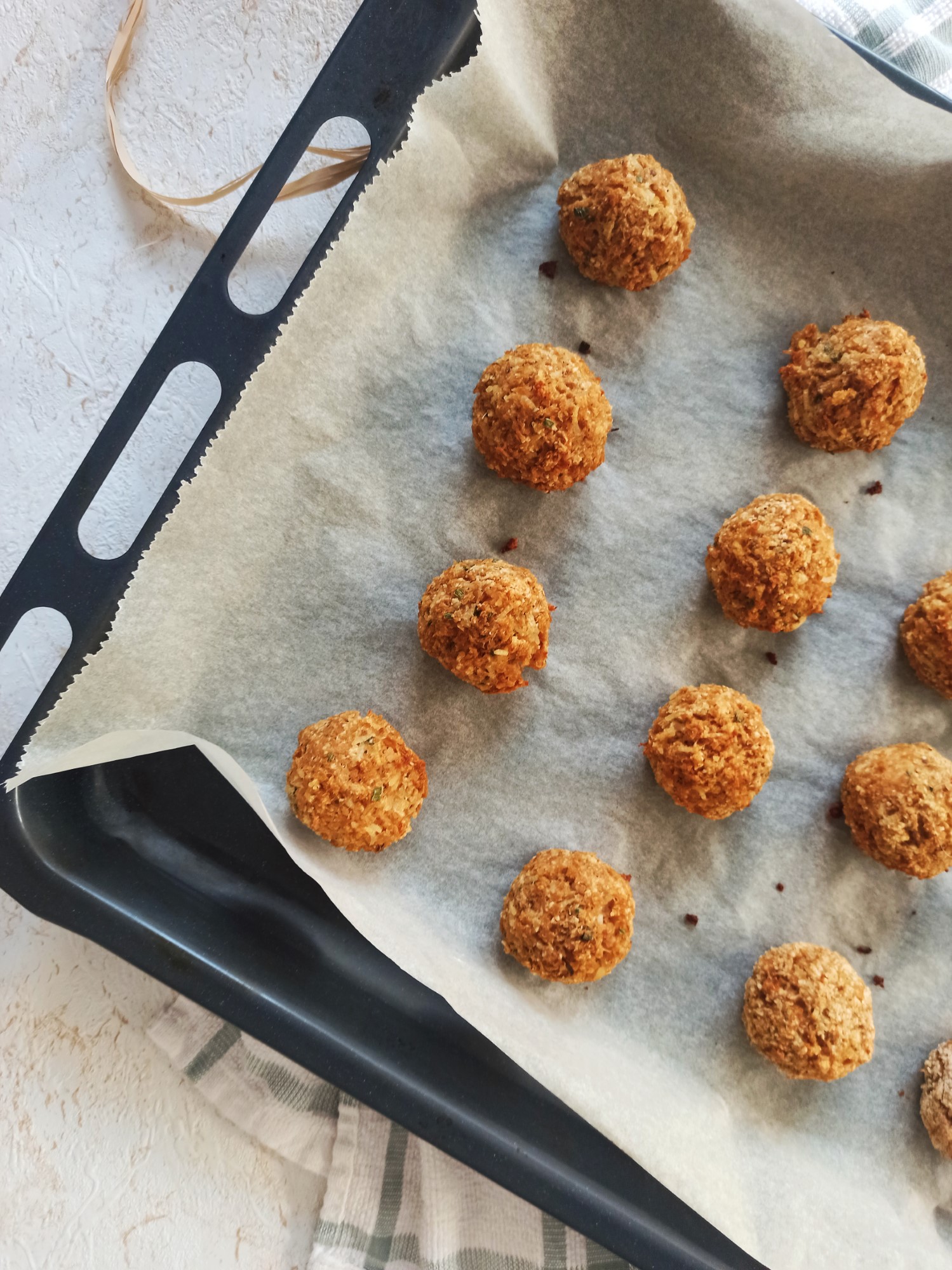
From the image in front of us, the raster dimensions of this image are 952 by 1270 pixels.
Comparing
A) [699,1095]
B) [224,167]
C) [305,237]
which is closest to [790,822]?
[699,1095]

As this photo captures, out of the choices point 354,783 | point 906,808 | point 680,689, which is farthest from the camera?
point 680,689

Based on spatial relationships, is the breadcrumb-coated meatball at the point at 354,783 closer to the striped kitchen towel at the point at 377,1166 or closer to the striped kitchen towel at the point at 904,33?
the striped kitchen towel at the point at 377,1166

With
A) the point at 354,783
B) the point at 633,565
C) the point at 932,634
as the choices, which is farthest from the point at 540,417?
the point at 932,634

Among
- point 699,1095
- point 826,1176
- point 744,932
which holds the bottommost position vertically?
point 826,1176

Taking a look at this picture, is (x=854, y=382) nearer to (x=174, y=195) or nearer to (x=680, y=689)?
(x=680, y=689)

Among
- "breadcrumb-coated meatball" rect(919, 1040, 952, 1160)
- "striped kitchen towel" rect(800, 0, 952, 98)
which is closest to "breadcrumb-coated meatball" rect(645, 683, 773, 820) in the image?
"breadcrumb-coated meatball" rect(919, 1040, 952, 1160)

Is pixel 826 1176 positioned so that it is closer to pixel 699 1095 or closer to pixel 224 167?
pixel 699 1095

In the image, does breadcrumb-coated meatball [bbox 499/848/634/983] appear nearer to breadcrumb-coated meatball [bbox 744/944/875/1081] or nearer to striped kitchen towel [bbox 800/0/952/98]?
breadcrumb-coated meatball [bbox 744/944/875/1081]
